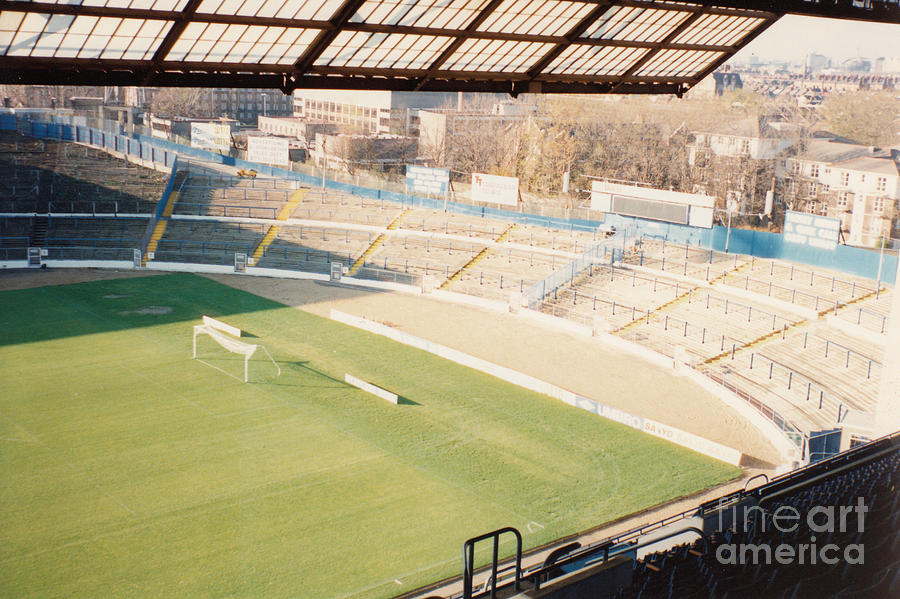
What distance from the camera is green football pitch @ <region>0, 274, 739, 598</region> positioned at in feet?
57.8

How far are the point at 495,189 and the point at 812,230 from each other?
1748 centimetres

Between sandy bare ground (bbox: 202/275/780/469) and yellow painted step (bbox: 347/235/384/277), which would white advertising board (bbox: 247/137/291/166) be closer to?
yellow painted step (bbox: 347/235/384/277)

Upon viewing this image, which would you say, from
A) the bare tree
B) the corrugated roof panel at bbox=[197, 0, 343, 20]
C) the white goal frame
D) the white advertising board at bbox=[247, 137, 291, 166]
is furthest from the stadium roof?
the bare tree

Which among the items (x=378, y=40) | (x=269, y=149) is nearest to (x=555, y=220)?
(x=269, y=149)

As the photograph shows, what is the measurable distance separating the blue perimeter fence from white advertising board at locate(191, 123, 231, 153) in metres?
0.58

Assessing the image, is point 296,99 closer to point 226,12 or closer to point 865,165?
point 865,165

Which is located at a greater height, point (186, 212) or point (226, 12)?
point (226, 12)

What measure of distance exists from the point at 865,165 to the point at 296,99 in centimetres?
7129

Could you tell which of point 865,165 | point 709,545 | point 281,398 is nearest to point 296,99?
point 865,165

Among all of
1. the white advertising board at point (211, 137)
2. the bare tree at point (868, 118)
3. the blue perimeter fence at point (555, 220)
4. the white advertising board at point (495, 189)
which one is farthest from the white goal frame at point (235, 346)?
the bare tree at point (868, 118)

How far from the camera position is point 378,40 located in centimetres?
1548

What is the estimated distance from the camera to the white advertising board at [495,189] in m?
48.2

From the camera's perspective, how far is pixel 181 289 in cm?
4184

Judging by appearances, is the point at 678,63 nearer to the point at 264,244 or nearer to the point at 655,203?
the point at 655,203
